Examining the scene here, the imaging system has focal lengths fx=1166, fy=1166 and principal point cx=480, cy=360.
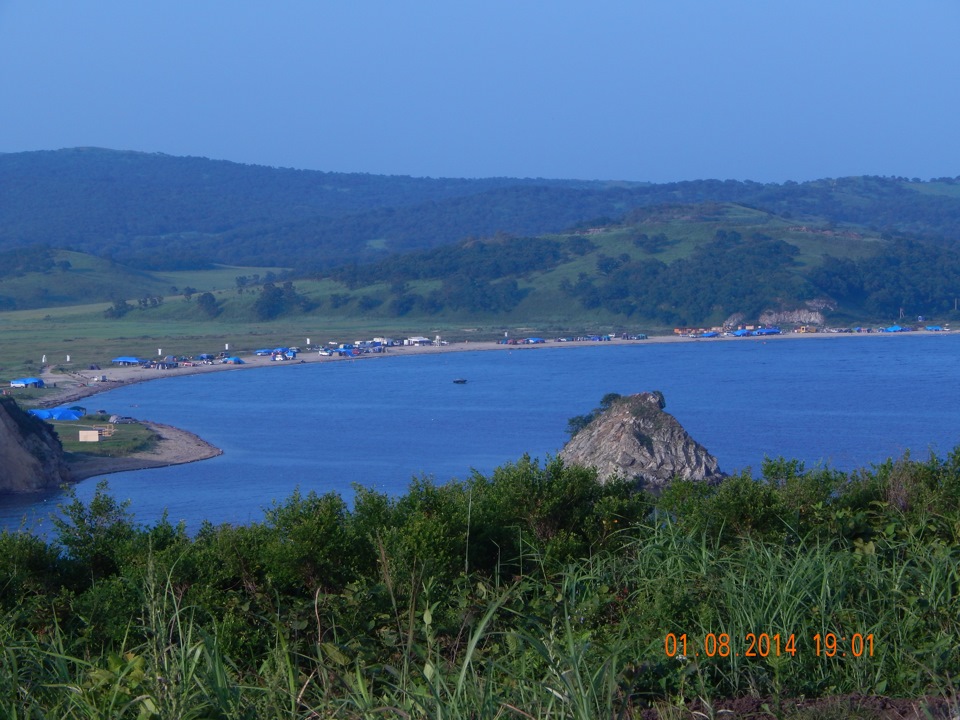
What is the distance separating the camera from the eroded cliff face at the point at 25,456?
28.5 m

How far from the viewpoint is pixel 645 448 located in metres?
25.4

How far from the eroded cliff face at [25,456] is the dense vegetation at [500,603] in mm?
24084

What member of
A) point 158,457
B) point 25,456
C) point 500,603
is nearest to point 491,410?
point 158,457

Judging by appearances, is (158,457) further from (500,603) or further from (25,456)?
(500,603)

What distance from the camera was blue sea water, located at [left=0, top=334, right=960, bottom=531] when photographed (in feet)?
104

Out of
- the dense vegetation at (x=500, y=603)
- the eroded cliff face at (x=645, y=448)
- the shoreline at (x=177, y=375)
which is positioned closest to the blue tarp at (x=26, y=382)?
the shoreline at (x=177, y=375)

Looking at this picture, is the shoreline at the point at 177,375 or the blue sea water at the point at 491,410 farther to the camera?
the shoreline at the point at 177,375

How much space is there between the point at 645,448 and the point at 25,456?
50.1 feet

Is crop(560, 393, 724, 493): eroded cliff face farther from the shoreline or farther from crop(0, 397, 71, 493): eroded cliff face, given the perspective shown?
the shoreline

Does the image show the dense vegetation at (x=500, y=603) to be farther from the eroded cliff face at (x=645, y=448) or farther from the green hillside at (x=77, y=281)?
the green hillside at (x=77, y=281)

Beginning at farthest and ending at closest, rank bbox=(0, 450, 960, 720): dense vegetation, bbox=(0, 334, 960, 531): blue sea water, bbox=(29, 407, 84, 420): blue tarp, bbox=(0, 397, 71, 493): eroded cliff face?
1. bbox=(29, 407, 84, 420): blue tarp
2. bbox=(0, 334, 960, 531): blue sea water
3. bbox=(0, 397, 71, 493): eroded cliff face
4. bbox=(0, 450, 960, 720): dense vegetation

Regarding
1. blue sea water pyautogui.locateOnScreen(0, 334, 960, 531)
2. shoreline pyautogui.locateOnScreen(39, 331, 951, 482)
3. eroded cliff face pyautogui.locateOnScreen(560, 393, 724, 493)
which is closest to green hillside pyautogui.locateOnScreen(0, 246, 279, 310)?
shoreline pyautogui.locateOnScreen(39, 331, 951, 482)

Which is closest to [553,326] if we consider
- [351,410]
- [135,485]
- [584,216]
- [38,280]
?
[351,410]

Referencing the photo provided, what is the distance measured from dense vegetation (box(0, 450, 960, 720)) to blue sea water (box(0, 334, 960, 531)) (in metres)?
11.8
